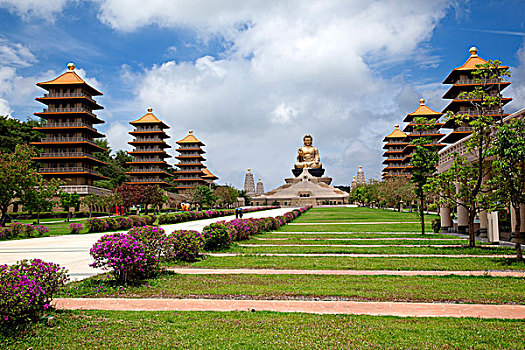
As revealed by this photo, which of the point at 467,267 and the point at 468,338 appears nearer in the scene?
the point at 468,338

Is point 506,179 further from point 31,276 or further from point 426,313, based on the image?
point 31,276

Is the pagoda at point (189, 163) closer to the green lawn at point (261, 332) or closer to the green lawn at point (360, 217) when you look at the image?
the green lawn at point (360, 217)

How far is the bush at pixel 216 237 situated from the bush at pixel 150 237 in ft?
13.5

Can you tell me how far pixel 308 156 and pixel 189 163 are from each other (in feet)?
92.0

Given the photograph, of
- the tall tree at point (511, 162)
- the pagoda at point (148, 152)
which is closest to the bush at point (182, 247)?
the tall tree at point (511, 162)

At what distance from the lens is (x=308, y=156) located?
9650cm

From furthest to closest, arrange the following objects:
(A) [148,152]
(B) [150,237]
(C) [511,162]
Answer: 1. (A) [148,152]
2. (C) [511,162]
3. (B) [150,237]

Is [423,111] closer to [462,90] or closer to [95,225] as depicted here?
[462,90]

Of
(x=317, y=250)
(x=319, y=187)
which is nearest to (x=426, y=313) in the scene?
(x=317, y=250)

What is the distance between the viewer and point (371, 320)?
5.93 meters

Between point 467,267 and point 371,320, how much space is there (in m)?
5.86

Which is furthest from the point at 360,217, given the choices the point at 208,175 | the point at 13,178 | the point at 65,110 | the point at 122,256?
the point at 208,175

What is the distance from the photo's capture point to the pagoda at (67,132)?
5334 cm

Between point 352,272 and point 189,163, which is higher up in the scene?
point 189,163
